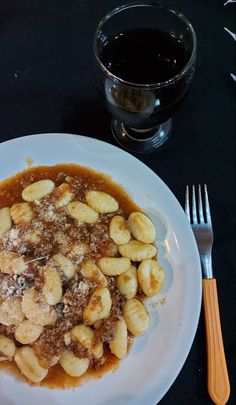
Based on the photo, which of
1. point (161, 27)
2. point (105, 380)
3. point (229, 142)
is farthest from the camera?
point (229, 142)

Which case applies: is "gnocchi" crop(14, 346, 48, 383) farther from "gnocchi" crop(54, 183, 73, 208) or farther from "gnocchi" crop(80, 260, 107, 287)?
"gnocchi" crop(54, 183, 73, 208)

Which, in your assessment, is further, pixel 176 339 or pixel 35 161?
pixel 35 161

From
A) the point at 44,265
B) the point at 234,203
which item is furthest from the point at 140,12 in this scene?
the point at 44,265

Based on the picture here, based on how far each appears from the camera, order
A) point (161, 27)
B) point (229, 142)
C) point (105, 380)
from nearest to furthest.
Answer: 1. point (105, 380)
2. point (161, 27)
3. point (229, 142)

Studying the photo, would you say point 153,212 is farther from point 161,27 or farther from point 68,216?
point 161,27

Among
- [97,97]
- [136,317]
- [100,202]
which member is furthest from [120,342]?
[97,97]

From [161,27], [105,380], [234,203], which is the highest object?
[161,27]
